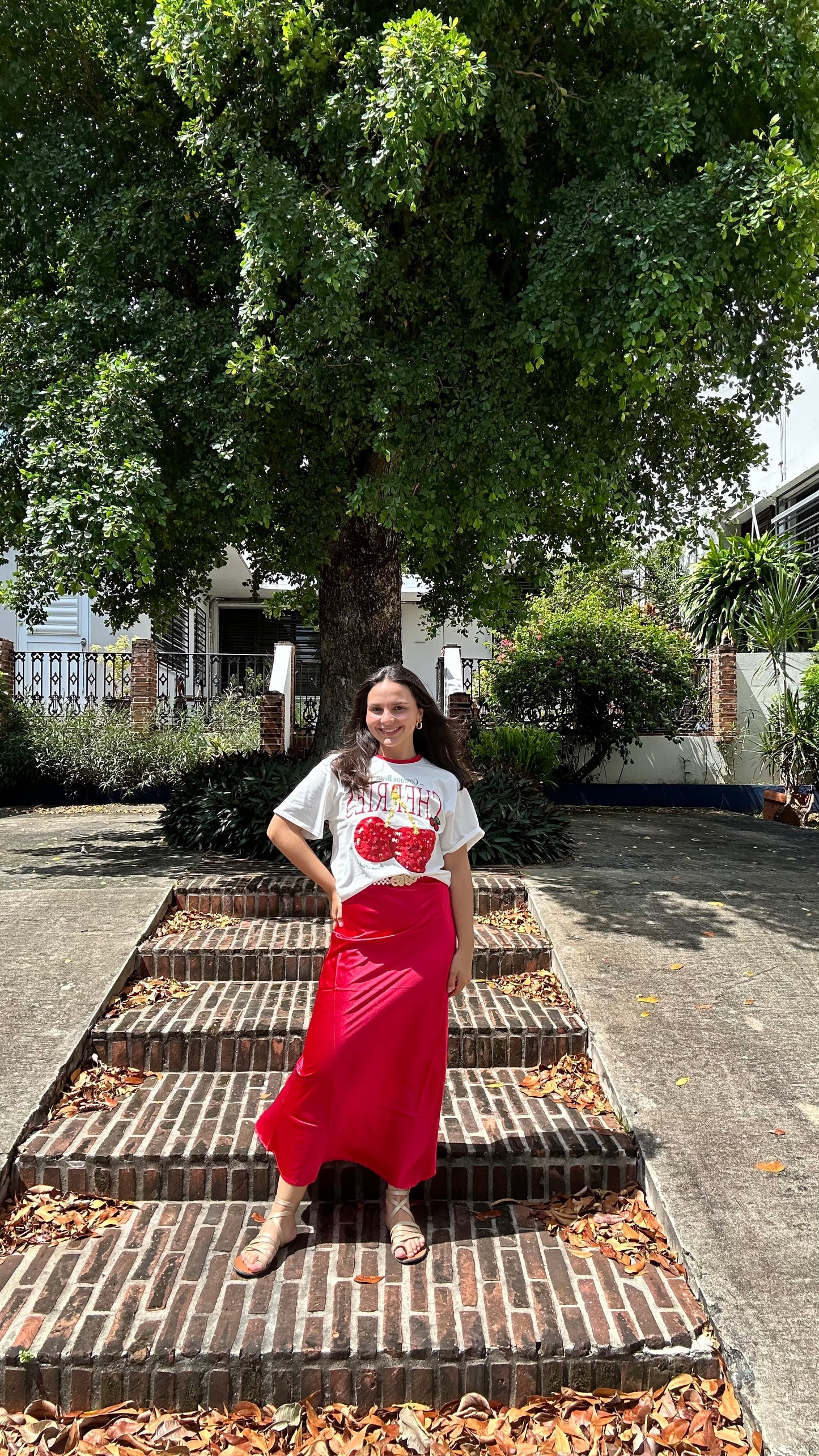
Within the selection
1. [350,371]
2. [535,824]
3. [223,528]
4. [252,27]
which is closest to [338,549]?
[223,528]

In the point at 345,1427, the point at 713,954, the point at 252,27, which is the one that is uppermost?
the point at 252,27

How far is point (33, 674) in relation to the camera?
46.0 feet

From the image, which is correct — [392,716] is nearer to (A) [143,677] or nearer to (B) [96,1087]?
(B) [96,1087]

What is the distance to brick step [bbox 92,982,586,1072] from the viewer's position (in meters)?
4.32

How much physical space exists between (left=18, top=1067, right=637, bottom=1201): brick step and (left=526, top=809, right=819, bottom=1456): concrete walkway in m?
0.21

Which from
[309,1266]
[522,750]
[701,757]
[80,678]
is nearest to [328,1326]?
[309,1266]

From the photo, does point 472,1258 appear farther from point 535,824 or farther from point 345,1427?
point 535,824

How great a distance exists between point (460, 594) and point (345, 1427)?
A: 853cm

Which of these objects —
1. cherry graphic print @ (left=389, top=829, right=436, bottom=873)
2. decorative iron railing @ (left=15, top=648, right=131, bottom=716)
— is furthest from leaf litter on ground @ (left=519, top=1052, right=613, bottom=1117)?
decorative iron railing @ (left=15, top=648, right=131, bottom=716)

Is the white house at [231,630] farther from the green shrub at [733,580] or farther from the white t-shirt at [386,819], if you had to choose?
the white t-shirt at [386,819]

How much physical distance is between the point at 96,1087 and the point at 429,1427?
1.91 meters

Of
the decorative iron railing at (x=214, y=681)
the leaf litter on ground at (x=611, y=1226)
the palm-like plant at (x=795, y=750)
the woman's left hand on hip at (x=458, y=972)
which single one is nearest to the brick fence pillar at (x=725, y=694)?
the palm-like plant at (x=795, y=750)

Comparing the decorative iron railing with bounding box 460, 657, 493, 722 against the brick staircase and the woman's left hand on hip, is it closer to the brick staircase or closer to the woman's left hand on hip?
the brick staircase

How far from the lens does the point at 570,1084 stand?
166 inches
